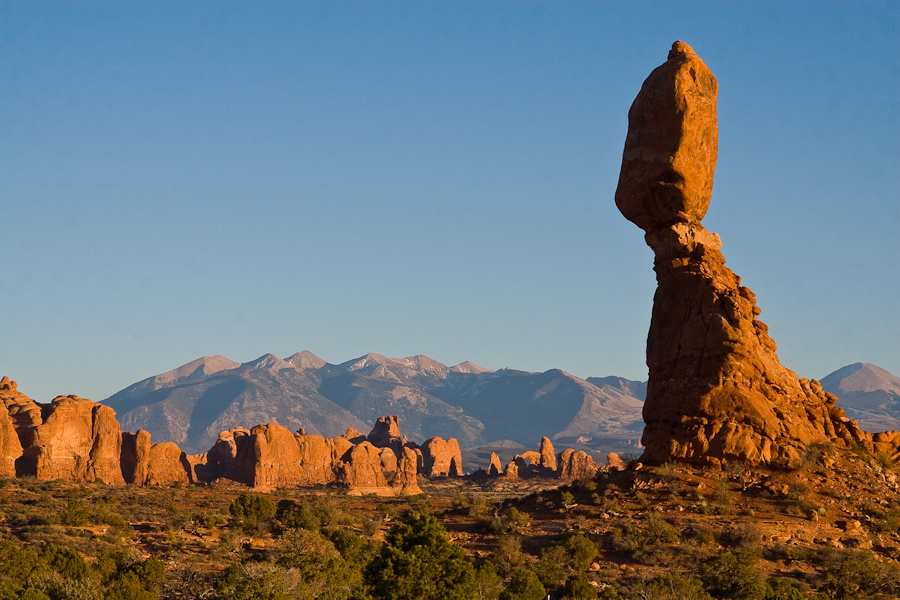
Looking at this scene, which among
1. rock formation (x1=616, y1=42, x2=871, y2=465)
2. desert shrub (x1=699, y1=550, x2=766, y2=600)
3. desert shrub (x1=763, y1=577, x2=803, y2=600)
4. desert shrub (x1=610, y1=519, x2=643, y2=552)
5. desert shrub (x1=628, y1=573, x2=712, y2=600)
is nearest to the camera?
desert shrub (x1=763, y1=577, x2=803, y2=600)

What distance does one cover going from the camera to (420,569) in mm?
28016

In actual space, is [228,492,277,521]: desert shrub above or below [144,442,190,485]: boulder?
below

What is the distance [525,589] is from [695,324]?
53.3 ft

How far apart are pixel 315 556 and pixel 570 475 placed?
322 ft

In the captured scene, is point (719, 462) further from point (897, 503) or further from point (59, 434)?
point (59, 434)

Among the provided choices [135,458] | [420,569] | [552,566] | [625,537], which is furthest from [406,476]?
[420,569]

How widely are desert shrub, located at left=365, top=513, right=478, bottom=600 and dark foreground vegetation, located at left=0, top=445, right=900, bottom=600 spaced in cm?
4

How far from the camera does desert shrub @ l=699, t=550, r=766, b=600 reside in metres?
32.3

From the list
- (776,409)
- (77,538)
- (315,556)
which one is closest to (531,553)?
(315,556)

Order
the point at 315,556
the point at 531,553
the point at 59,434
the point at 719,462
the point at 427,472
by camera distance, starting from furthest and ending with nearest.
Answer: the point at 427,472 → the point at 59,434 → the point at 719,462 → the point at 531,553 → the point at 315,556

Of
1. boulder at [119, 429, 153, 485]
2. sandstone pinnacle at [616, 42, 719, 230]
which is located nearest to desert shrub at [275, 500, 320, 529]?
sandstone pinnacle at [616, 42, 719, 230]

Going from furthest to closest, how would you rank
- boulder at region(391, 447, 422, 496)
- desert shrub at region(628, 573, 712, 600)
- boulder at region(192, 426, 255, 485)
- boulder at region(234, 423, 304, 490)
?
boulder at region(391, 447, 422, 496), boulder at region(192, 426, 255, 485), boulder at region(234, 423, 304, 490), desert shrub at region(628, 573, 712, 600)

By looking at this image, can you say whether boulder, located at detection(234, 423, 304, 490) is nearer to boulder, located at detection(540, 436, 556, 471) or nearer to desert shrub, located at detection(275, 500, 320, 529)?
boulder, located at detection(540, 436, 556, 471)

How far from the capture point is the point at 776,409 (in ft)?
141
